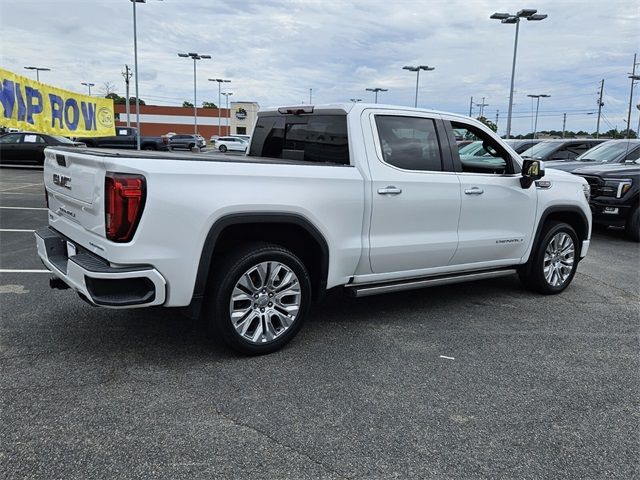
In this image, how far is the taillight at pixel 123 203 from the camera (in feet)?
10.4

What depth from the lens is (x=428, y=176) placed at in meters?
4.61

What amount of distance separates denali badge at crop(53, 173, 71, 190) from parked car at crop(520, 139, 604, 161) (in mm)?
12445

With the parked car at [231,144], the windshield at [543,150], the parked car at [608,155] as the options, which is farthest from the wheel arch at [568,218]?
the parked car at [231,144]

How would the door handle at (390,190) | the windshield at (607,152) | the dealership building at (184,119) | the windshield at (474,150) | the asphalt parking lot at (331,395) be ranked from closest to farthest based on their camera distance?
the asphalt parking lot at (331,395)
the door handle at (390,190)
the windshield at (474,150)
the windshield at (607,152)
the dealership building at (184,119)

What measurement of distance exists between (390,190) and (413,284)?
0.92 m

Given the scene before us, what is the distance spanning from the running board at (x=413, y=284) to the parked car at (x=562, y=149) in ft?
31.1

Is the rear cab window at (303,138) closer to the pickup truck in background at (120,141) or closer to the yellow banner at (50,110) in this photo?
the yellow banner at (50,110)

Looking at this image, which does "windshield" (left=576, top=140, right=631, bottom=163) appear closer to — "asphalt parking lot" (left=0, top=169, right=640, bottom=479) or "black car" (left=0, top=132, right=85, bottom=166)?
"asphalt parking lot" (left=0, top=169, right=640, bottom=479)

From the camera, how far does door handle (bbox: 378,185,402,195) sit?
427 cm

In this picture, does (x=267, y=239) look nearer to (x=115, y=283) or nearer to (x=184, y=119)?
(x=115, y=283)

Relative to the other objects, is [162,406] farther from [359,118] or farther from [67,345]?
[359,118]

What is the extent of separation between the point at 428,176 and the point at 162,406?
111 inches

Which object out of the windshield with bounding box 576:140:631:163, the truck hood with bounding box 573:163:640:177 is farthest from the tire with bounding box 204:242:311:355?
the windshield with bounding box 576:140:631:163

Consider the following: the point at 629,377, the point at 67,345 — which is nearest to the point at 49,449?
the point at 67,345
